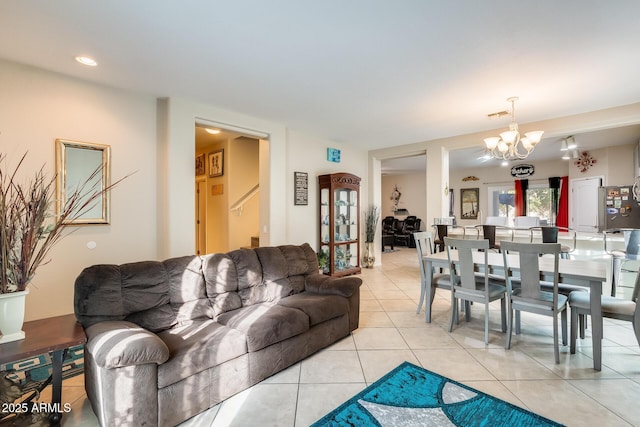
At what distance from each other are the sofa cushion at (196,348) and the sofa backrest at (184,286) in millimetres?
212

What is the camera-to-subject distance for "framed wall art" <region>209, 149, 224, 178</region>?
6004mm

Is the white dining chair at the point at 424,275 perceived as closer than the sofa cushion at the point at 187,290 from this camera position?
No

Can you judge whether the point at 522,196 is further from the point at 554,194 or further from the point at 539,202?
the point at 554,194

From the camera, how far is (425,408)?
6.33ft

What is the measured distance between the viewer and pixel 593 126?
13.2 feet

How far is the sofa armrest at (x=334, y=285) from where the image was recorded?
9.76 feet

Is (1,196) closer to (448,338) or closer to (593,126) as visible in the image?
(448,338)

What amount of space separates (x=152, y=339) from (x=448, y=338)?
270cm

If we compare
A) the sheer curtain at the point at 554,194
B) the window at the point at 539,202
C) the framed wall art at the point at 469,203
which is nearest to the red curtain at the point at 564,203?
the sheer curtain at the point at 554,194

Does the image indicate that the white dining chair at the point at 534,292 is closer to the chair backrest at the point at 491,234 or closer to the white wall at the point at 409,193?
the chair backrest at the point at 491,234

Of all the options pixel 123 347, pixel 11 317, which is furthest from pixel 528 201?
pixel 11 317

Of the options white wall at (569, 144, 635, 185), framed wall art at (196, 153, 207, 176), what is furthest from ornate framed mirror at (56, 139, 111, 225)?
white wall at (569, 144, 635, 185)

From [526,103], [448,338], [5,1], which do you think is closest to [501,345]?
[448,338]

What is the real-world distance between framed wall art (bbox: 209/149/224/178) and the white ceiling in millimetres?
2306
